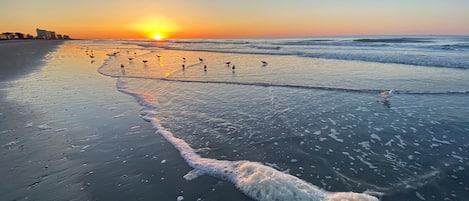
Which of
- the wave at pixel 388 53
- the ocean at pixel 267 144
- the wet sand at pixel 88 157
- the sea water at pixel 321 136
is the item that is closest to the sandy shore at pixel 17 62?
the ocean at pixel 267 144

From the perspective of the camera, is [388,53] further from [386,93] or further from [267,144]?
[267,144]

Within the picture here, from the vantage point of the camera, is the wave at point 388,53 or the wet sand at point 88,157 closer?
the wet sand at point 88,157

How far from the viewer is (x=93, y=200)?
3.66 m

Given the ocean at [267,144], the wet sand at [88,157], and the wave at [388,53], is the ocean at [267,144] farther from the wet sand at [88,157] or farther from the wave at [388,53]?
the wave at [388,53]

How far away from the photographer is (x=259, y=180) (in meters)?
4.08

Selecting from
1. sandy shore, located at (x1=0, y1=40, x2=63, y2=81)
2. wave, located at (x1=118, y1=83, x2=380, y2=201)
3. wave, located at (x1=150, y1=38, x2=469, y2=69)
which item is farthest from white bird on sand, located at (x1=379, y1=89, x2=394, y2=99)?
sandy shore, located at (x1=0, y1=40, x2=63, y2=81)

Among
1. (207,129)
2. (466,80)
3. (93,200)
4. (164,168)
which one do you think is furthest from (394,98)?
(93,200)

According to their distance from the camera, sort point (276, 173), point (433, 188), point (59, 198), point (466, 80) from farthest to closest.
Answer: point (466, 80) → point (276, 173) → point (433, 188) → point (59, 198)

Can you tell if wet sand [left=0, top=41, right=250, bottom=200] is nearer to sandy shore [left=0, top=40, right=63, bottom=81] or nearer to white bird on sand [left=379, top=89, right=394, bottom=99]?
sandy shore [left=0, top=40, right=63, bottom=81]

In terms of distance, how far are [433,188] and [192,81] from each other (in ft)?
37.5

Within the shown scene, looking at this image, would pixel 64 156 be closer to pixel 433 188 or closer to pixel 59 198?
pixel 59 198

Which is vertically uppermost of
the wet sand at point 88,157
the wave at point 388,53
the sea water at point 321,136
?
the wave at point 388,53

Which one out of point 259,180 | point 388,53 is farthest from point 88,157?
point 388,53

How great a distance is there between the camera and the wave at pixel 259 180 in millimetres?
3746
